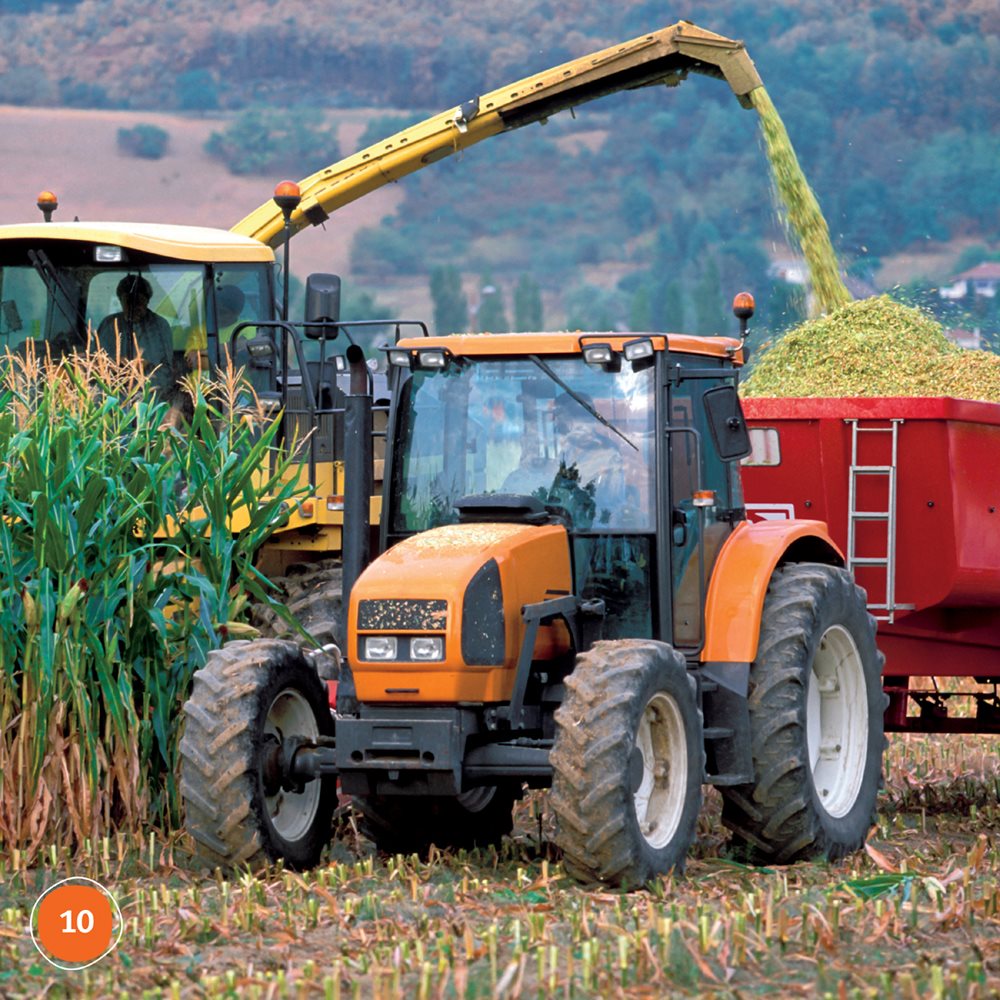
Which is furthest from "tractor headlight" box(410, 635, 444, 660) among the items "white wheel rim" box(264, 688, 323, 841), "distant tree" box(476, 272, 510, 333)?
"distant tree" box(476, 272, 510, 333)

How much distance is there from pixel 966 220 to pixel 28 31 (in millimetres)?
32699

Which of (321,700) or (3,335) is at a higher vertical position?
(3,335)

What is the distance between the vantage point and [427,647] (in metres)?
7.07

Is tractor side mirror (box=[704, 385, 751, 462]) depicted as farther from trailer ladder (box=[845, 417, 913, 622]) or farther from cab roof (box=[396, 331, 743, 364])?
trailer ladder (box=[845, 417, 913, 622])

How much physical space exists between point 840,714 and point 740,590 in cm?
93

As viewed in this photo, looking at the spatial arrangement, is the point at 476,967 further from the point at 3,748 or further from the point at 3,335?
the point at 3,335

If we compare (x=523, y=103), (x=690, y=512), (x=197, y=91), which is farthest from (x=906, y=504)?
(x=197, y=91)

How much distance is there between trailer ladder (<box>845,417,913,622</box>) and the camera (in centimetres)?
930

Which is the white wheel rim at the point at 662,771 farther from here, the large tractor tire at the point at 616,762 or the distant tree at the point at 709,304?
the distant tree at the point at 709,304

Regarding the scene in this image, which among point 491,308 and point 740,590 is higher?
point 491,308

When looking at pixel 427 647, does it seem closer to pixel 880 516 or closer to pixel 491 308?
pixel 880 516

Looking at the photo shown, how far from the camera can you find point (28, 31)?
218ft

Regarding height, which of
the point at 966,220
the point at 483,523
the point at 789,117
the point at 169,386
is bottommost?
the point at 483,523

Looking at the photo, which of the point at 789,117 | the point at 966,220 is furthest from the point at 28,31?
the point at 966,220
